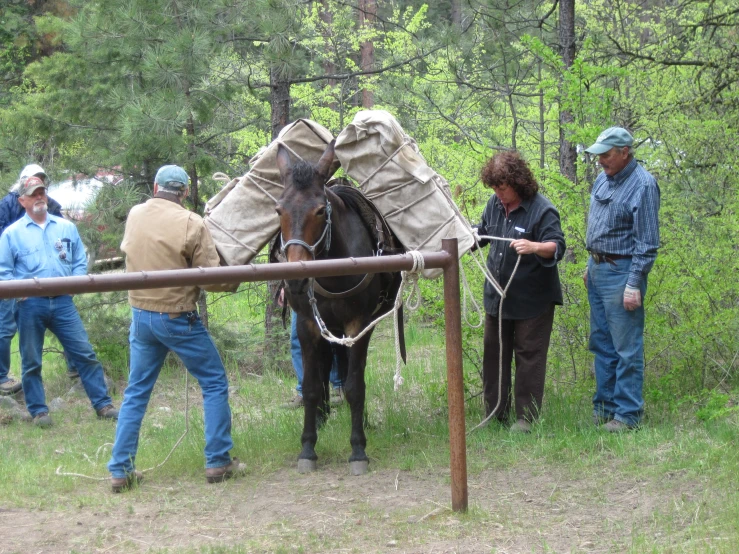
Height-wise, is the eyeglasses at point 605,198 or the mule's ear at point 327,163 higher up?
the mule's ear at point 327,163

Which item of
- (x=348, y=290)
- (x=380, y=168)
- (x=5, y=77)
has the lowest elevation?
(x=348, y=290)

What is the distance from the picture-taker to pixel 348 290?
5.60 meters

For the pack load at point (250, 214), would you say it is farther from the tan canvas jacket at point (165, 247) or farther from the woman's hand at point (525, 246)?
the woman's hand at point (525, 246)

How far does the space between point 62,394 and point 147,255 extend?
4.54 metres

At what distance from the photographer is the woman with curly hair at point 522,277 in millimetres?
5887

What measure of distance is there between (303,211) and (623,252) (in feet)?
7.75

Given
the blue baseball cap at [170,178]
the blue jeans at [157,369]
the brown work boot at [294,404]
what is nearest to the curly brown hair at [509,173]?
the blue baseball cap at [170,178]

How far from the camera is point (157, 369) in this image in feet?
17.9

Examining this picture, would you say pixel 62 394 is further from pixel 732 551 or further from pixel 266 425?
pixel 732 551

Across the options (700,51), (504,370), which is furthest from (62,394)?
(700,51)

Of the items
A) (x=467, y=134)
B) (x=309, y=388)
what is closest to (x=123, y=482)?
(x=309, y=388)

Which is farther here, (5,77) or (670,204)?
(5,77)

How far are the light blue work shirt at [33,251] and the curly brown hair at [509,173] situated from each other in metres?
4.08

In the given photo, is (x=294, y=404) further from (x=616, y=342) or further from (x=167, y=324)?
(x=616, y=342)
